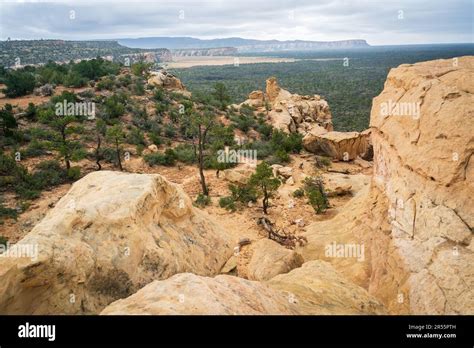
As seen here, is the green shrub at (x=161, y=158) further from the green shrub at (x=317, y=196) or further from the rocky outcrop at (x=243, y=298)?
the rocky outcrop at (x=243, y=298)

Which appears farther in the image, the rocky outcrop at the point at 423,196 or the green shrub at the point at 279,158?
the green shrub at the point at 279,158

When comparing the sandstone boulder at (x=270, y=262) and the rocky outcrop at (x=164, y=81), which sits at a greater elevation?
the rocky outcrop at (x=164, y=81)

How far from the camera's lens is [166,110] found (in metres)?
28.1

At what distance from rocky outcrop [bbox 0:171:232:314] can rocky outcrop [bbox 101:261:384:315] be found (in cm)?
144

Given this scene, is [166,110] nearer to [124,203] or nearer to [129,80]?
[129,80]

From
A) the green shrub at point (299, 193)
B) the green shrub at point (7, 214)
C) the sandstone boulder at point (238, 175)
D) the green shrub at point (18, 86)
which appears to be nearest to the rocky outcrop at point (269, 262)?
the green shrub at point (299, 193)

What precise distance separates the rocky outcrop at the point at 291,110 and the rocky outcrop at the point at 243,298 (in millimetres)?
24127

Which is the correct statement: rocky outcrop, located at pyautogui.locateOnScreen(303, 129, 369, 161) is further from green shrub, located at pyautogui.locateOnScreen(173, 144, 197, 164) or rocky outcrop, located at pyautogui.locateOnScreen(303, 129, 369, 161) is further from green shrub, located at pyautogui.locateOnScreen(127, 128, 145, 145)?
green shrub, located at pyautogui.locateOnScreen(127, 128, 145, 145)

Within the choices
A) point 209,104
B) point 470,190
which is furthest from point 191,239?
point 209,104

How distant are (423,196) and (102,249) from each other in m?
5.63

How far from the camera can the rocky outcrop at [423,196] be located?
17.6 feet

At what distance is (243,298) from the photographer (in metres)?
3.94
